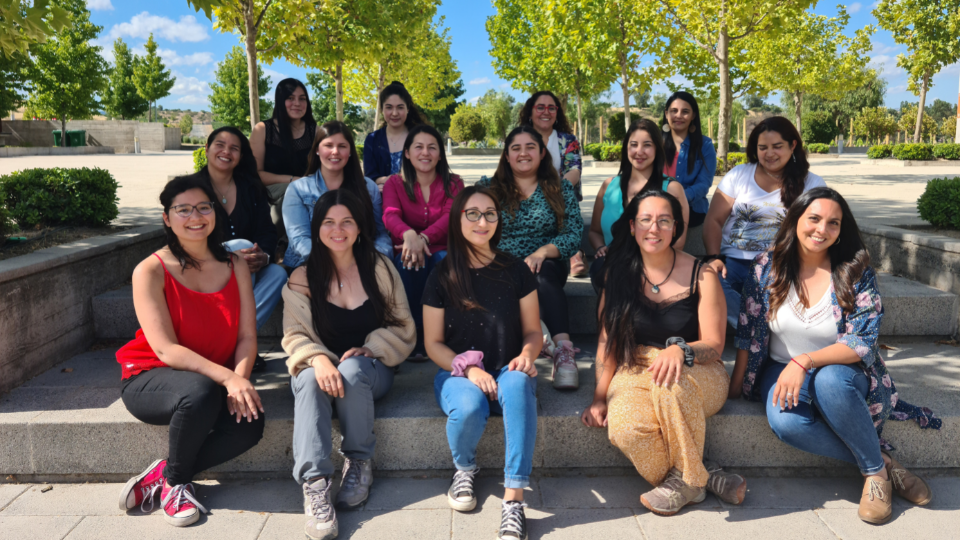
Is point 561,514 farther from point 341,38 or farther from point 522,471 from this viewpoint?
point 341,38

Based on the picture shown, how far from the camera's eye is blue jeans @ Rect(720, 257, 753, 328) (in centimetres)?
367

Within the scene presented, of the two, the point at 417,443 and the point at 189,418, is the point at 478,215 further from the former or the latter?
Answer: the point at 189,418

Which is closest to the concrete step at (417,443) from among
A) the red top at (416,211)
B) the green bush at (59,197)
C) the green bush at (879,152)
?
the red top at (416,211)

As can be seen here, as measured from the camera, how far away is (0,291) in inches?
131

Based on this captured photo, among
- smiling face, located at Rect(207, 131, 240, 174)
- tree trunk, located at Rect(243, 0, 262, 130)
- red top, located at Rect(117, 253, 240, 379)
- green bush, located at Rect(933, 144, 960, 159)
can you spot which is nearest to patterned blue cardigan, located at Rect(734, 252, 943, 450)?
red top, located at Rect(117, 253, 240, 379)

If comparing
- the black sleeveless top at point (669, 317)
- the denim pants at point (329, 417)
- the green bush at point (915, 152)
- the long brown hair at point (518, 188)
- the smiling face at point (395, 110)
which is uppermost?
the green bush at point (915, 152)

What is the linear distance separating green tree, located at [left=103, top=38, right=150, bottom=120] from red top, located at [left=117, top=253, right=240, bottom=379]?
167 ft

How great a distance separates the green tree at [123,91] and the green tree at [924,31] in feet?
158

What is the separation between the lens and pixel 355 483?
8.98 feet

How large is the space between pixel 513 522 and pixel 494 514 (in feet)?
0.71

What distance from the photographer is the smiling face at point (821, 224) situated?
275 cm

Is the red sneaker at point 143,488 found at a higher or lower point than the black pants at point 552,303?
lower

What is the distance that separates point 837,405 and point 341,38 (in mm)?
10294

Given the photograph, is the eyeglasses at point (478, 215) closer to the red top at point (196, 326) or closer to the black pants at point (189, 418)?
the red top at point (196, 326)
